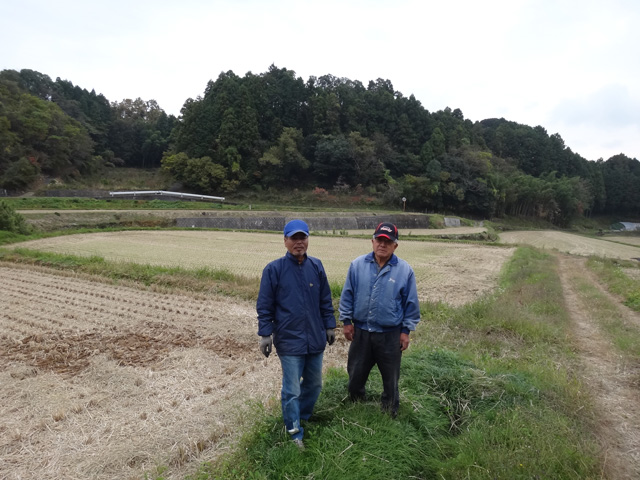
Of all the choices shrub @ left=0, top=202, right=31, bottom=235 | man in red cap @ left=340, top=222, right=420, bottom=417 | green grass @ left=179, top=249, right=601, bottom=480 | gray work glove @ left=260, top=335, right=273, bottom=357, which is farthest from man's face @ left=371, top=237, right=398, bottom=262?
shrub @ left=0, top=202, right=31, bottom=235

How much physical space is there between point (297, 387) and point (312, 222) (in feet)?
87.6

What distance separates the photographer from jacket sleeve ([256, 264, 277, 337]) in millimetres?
2949

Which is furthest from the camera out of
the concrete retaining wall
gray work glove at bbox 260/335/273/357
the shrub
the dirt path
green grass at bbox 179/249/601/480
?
the concrete retaining wall

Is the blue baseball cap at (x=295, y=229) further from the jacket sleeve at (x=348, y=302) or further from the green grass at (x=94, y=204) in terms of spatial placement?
the green grass at (x=94, y=204)

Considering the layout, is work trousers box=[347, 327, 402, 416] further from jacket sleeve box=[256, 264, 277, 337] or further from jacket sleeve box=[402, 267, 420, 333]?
jacket sleeve box=[256, 264, 277, 337]

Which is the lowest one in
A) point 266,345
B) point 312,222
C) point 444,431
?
point 444,431

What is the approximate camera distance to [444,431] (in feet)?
10.2

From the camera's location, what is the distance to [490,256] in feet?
60.0

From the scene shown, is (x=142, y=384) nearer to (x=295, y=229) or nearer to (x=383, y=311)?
(x=295, y=229)

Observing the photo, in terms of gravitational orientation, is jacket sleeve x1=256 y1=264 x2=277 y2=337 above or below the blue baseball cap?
below

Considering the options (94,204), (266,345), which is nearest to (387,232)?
(266,345)

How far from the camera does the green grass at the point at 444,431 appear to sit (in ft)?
8.44

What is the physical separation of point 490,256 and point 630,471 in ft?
54.2

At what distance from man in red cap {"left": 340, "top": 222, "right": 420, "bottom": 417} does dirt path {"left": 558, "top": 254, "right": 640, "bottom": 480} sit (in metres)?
1.61
